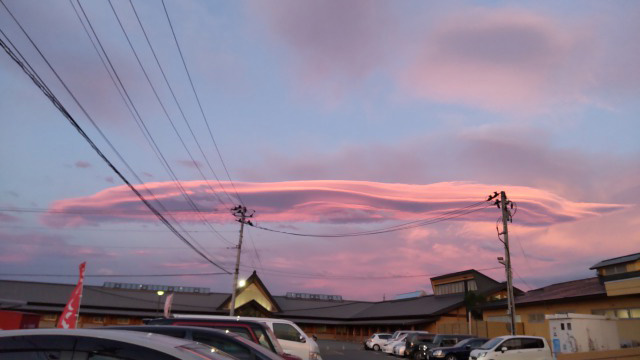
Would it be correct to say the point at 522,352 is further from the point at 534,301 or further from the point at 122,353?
the point at 122,353

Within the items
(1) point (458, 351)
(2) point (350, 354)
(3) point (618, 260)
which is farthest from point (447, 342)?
(3) point (618, 260)

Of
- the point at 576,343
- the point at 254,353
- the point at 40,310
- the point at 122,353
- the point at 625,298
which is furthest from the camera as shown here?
the point at 40,310

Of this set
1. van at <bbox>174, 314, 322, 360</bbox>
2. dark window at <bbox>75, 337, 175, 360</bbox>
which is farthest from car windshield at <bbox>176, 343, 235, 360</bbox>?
van at <bbox>174, 314, 322, 360</bbox>

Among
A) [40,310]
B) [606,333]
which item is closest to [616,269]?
[606,333]

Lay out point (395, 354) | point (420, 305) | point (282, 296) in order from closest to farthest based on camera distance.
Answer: point (395, 354), point (420, 305), point (282, 296)

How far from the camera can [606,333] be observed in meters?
25.4

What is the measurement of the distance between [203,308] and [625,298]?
1732 inches

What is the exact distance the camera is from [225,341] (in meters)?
7.98

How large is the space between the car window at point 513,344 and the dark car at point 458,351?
12.3 feet

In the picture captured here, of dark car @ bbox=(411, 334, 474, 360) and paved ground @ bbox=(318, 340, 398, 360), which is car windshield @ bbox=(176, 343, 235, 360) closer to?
paved ground @ bbox=(318, 340, 398, 360)

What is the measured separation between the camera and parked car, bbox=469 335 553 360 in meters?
20.9

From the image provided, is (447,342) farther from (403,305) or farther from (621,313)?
(403,305)

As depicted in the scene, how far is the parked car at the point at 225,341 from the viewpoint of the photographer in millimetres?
6836

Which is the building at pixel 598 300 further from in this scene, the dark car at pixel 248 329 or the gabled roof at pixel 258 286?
the gabled roof at pixel 258 286
